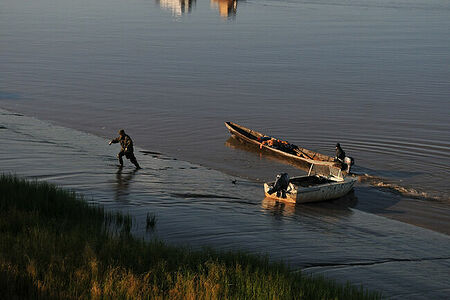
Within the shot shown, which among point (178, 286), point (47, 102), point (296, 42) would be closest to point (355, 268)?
point (178, 286)

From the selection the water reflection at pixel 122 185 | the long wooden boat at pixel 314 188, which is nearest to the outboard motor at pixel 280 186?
the long wooden boat at pixel 314 188

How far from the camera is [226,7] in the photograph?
380 ft

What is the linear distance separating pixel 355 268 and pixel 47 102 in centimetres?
3143

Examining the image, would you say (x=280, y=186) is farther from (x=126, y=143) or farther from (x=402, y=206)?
(x=126, y=143)

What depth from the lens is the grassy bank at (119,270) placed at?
10977 millimetres

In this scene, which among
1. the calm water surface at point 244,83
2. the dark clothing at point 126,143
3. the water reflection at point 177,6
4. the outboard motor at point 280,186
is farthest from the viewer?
the water reflection at point 177,6

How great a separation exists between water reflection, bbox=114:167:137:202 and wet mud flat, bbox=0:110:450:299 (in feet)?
0.12

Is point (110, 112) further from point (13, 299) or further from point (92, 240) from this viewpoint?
point (13, 299)

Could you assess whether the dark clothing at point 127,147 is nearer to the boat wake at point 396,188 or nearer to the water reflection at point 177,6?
the boat wake at point 396,188

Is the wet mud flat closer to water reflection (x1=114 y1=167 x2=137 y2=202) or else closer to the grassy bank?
water reflection (x1=114 y1=167 x2=137 y2=202)

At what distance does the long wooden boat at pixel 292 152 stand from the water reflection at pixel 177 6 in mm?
78900

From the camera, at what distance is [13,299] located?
10414mm

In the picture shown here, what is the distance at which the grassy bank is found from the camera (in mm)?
10977

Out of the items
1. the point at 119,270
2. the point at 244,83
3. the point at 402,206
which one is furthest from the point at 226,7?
the point at 119,270
